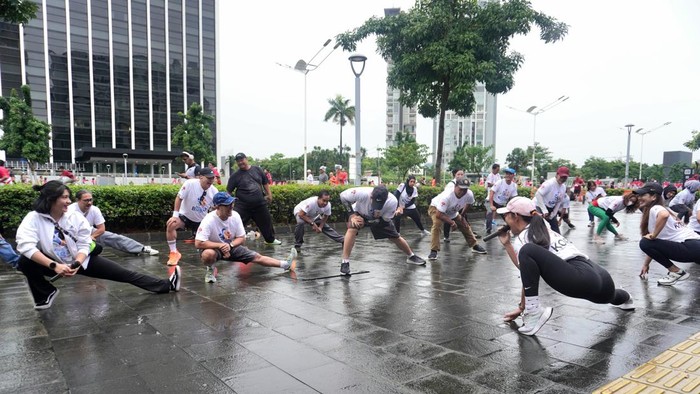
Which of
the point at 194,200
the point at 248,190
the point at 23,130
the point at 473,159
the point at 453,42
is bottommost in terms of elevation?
the point at 194,200

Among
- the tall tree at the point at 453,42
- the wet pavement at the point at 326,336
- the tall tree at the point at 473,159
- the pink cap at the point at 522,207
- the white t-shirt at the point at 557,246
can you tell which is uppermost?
the tall tree at the point at 453,42

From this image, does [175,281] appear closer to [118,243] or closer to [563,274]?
[118,243]

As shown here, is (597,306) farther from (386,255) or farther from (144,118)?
(144,118)

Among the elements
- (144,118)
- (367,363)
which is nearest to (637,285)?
(367,363)

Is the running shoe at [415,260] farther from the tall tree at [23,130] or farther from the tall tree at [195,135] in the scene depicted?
the tall tree at [195,135]

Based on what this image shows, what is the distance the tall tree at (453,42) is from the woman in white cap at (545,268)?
1123 centimetres

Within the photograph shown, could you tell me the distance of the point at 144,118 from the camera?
57.0 metres

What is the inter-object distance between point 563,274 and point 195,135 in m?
42.6

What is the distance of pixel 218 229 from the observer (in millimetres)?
5828

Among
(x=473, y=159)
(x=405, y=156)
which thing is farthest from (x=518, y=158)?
(x=405, y=156)

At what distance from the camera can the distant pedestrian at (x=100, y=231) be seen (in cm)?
680

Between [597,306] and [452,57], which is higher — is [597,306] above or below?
below

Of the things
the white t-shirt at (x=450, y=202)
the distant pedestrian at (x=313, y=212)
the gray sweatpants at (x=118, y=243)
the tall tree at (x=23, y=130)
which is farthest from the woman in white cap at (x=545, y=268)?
the tall tree at (x=23, y=130)

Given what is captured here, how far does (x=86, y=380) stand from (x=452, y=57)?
13.8 metres
